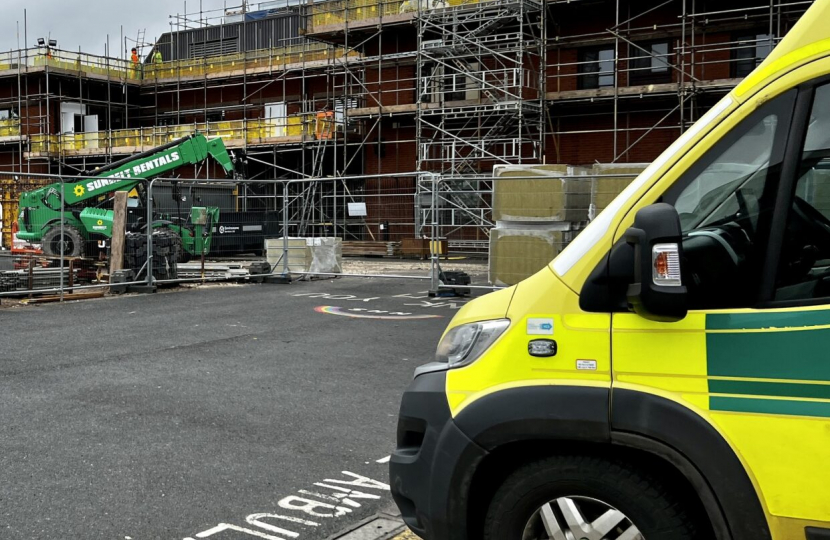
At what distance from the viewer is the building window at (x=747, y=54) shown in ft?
79.9

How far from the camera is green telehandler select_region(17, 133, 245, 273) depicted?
16.7m

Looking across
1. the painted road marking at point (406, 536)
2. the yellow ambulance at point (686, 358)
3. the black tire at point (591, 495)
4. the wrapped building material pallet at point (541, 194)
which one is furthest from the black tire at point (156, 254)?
the black tire at point (591, 495)

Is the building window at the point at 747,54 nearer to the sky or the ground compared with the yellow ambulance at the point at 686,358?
nearer to the sky

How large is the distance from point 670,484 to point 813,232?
1017 millimetres

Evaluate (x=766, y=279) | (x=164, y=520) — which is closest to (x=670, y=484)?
(x=766, y=279)

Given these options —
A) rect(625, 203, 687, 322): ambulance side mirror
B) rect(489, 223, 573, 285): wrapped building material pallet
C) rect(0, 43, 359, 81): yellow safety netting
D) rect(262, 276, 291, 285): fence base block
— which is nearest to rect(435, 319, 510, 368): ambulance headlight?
rect(625, 203, 687, 322): ambulance side mirror

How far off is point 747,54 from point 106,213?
19500mm

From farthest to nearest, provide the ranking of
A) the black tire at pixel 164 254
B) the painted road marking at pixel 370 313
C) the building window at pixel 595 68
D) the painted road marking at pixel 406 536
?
1. the building window at pixel 595 68
2. the black tire at pixel 164 254
3. the painted road marking at pixel 370 313
4. the painted road marking at pixel 406 536

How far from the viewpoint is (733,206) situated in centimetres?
289

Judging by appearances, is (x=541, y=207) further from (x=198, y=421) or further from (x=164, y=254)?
(x=198, y=421)

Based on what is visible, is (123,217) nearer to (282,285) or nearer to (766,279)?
(282,285)

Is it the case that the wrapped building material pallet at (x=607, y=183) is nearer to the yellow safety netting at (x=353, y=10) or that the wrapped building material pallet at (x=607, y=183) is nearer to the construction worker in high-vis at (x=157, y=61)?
the yellow safety netting at (x=353, y=10)

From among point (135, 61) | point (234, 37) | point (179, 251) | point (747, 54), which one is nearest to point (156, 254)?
point (179, 251)

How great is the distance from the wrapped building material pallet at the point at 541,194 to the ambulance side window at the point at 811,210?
10.5 metres
